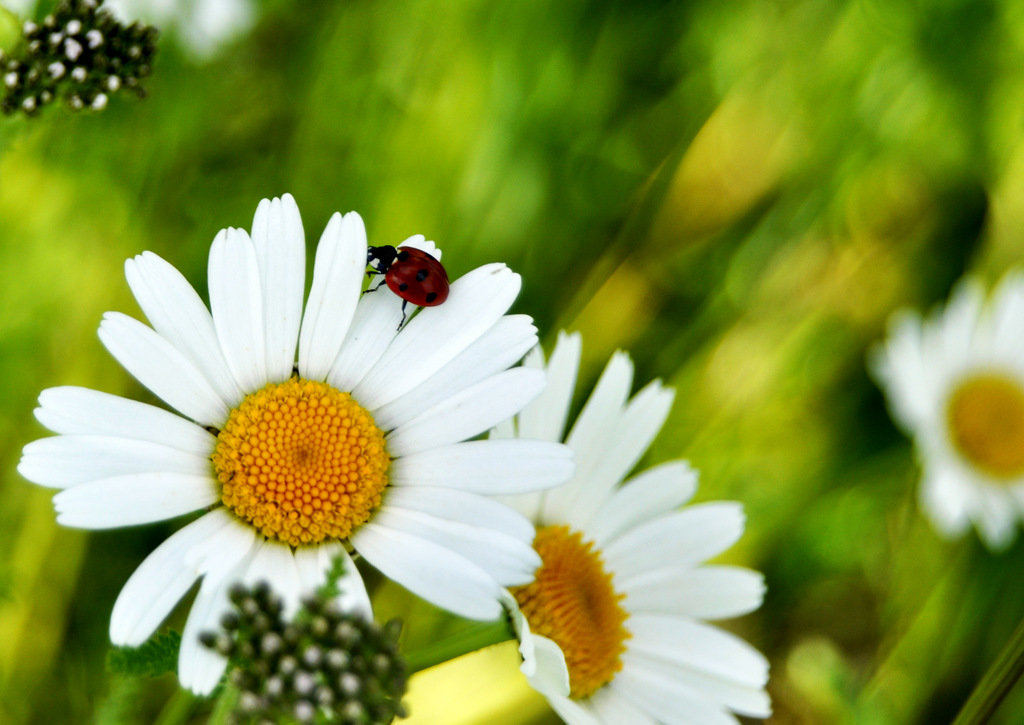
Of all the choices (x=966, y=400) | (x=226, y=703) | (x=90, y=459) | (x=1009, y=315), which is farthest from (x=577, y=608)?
(x=1009, y=315)

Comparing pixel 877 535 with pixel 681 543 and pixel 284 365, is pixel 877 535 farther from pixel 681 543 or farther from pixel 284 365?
pixel 284 365

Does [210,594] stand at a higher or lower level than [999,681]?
lower

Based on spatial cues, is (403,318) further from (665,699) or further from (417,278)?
(665,699)

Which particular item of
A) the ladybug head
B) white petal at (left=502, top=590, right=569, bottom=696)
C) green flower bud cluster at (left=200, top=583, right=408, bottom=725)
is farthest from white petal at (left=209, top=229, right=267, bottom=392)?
white petal at (left=502, top=590, right=569, bottom=696)

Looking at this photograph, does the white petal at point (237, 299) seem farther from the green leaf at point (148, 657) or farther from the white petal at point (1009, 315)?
the white petal at point (1009, 315)

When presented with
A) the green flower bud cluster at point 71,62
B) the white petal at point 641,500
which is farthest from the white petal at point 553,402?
the green flower bud cluster at point 71,62
